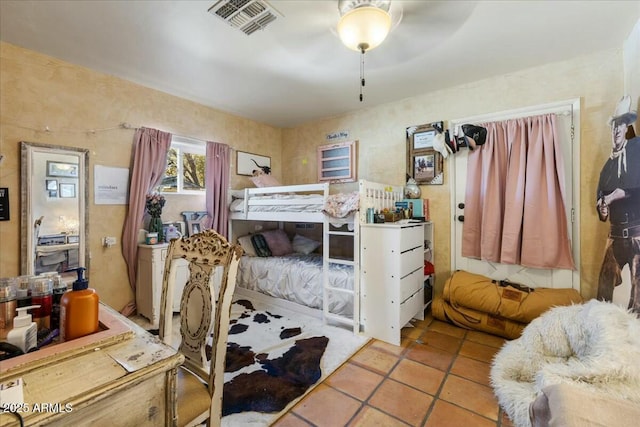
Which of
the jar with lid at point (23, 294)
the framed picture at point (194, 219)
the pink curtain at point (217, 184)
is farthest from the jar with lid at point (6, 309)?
the pink curtain at point (217, 184)

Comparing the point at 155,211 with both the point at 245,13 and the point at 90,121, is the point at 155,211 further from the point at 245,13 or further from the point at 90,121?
the point at 245,13

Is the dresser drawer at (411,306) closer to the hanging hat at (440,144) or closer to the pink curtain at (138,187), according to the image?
the hanging hat at (440,144)

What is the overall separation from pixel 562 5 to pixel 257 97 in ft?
9.09

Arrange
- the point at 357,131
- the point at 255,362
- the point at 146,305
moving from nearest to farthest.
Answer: the point at 255,362, the point at 146,305, the point at 357,131

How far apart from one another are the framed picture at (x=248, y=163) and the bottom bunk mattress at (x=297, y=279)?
1.27 meters

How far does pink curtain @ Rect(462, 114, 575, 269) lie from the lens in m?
2.43

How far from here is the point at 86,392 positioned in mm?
621

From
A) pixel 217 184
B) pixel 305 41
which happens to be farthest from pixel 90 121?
pixel 305 41

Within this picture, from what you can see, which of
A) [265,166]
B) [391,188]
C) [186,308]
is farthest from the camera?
[265,166]

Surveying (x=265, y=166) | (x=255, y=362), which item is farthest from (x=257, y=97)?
(x=255, y=362)

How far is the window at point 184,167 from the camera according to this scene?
10.7 ft

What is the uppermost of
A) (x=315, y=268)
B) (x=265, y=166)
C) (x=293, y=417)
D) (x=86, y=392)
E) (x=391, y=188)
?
(x=265, y=166)

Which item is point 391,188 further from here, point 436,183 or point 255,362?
point 255,362

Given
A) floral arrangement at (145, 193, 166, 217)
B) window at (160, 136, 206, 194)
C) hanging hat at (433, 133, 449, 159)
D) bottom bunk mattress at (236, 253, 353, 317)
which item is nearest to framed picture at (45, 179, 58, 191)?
floral arrangement at (145, 193, 166, 217)
